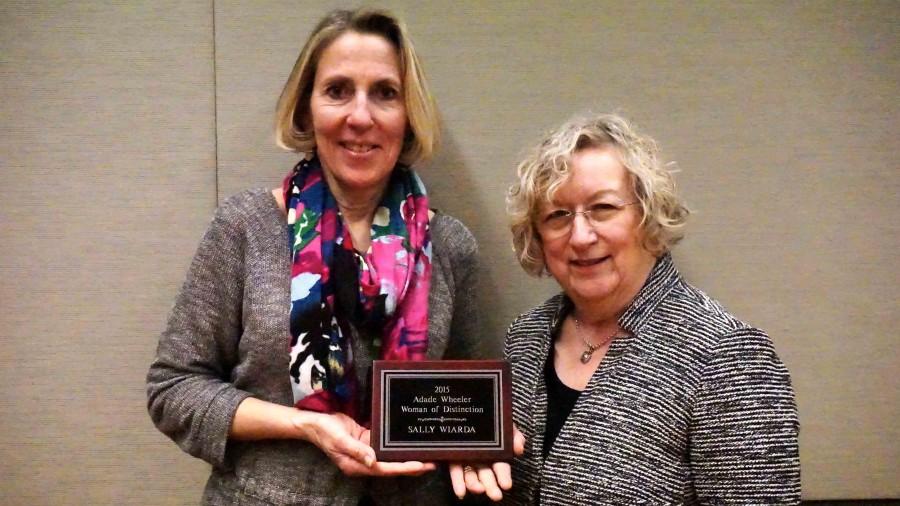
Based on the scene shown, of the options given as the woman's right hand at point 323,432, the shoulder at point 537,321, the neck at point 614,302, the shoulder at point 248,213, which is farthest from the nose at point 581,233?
the shoulder at point 248,213

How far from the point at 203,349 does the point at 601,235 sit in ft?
2.53

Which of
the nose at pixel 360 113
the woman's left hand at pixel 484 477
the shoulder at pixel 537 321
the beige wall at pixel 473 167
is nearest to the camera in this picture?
the woman's left hand at pixel 484 477

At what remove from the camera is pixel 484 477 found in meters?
1.05

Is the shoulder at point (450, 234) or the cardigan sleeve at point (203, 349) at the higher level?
the shoulder at point (450, 234)

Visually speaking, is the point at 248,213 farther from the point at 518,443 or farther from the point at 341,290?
the point at 518,443

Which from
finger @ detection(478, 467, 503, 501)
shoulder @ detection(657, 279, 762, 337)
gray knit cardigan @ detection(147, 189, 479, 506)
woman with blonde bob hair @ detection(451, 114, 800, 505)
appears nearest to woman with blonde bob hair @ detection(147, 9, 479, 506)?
gray knit cardigan @ detection(147, 189, 479, 506)

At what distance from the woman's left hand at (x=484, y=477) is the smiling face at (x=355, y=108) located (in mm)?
578

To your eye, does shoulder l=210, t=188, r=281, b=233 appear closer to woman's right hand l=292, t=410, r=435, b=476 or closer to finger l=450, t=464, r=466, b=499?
woman's right hand l=292, t=410, r=435, b=476

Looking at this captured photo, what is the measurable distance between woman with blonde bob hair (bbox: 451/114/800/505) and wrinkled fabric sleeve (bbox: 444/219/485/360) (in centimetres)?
17

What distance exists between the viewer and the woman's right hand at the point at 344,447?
1.00 m

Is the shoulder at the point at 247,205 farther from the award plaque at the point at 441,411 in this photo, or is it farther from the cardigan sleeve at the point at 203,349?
the award plaque at the point at 441,411

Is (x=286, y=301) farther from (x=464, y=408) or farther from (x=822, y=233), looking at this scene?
(x=822, y=233)

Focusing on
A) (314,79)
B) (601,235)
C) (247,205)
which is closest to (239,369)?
(247,205)

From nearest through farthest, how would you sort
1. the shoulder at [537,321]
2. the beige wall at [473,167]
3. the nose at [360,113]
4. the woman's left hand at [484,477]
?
the woman's left hand at [484,477], the nose at [360,113], the shoulder at [537,321], the beige wall at [473,167]
